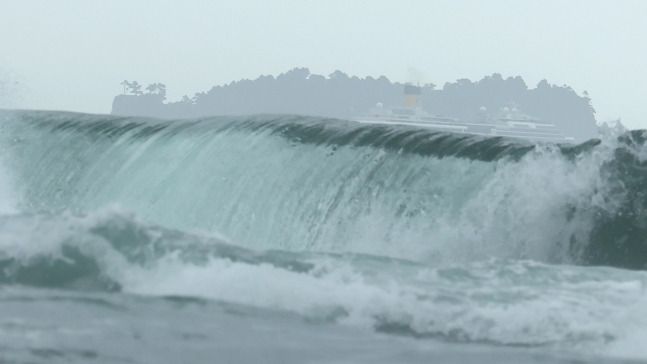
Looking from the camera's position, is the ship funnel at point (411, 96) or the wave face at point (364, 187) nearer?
the wave face at point (364, 187)

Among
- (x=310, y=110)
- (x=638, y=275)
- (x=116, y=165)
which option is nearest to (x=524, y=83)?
(x=310, y=110)

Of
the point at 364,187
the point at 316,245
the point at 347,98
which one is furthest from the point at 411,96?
the point at 316,245

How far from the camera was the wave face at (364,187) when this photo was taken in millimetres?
11773

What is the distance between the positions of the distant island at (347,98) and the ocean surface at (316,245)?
3339 inches

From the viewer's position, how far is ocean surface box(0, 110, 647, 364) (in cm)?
656

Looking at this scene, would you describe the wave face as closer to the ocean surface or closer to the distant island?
the ocean surface

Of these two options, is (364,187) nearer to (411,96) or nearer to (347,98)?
(411,96)

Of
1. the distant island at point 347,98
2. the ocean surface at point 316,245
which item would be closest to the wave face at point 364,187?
the ocean surface at point 316,245

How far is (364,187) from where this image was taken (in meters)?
13.9

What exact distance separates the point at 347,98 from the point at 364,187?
96.3 metres

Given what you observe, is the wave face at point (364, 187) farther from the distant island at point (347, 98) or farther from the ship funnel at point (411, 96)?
the distant island at point (347, 98)

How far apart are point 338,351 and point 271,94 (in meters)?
103

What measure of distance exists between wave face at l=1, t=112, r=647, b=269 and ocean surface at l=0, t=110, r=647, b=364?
24mm

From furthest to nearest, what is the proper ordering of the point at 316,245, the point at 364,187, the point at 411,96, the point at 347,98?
Answer: the point at 347,98, the point at 411,96, the point at 364,187, the point at 316,245
